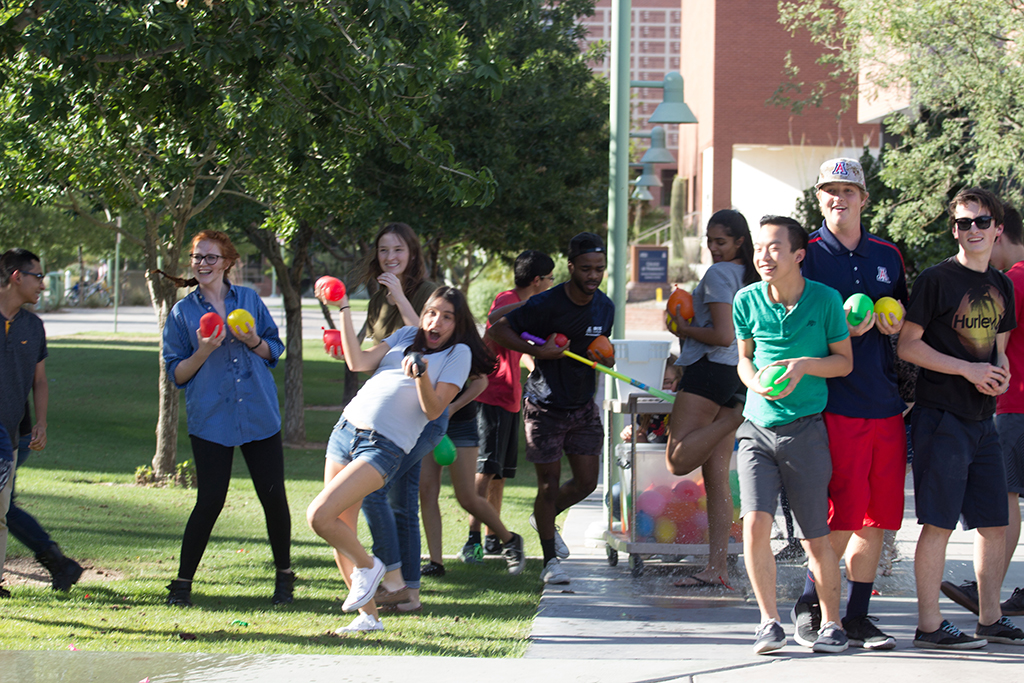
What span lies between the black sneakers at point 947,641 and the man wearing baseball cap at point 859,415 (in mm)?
139

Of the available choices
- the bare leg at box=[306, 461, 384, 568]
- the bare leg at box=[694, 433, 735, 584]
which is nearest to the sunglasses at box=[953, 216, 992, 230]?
the bare leg at box=[694, 433, 735, 584]

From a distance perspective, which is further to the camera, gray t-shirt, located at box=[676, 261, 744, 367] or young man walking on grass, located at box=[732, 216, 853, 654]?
gray t-shirt, located at box=[676, 261, 744, 367]

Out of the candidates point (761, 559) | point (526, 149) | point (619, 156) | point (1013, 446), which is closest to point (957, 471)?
point (1013, 446)

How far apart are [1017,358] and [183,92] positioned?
16.3 feet

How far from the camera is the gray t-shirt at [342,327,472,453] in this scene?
463 cm

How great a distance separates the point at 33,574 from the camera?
5.91m

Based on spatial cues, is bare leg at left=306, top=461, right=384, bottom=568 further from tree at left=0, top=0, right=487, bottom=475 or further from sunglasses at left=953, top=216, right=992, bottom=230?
sunglasses at left=953, top=216, right=992, bottom=230

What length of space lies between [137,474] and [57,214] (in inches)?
795

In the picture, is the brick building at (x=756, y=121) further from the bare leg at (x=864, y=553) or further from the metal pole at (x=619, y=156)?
the bare leg at (x=864, y=553)

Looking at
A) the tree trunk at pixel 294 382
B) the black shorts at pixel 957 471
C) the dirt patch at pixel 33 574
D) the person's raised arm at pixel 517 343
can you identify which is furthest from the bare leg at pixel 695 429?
the tree trunk at pixel 294 382

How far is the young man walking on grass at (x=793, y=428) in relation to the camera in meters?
4.23

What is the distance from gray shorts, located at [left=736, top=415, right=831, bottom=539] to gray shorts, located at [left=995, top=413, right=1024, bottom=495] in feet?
3.64

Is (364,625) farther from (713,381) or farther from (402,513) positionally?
(713,381)

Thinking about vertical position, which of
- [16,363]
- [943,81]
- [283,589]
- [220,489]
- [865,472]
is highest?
[943,81]
